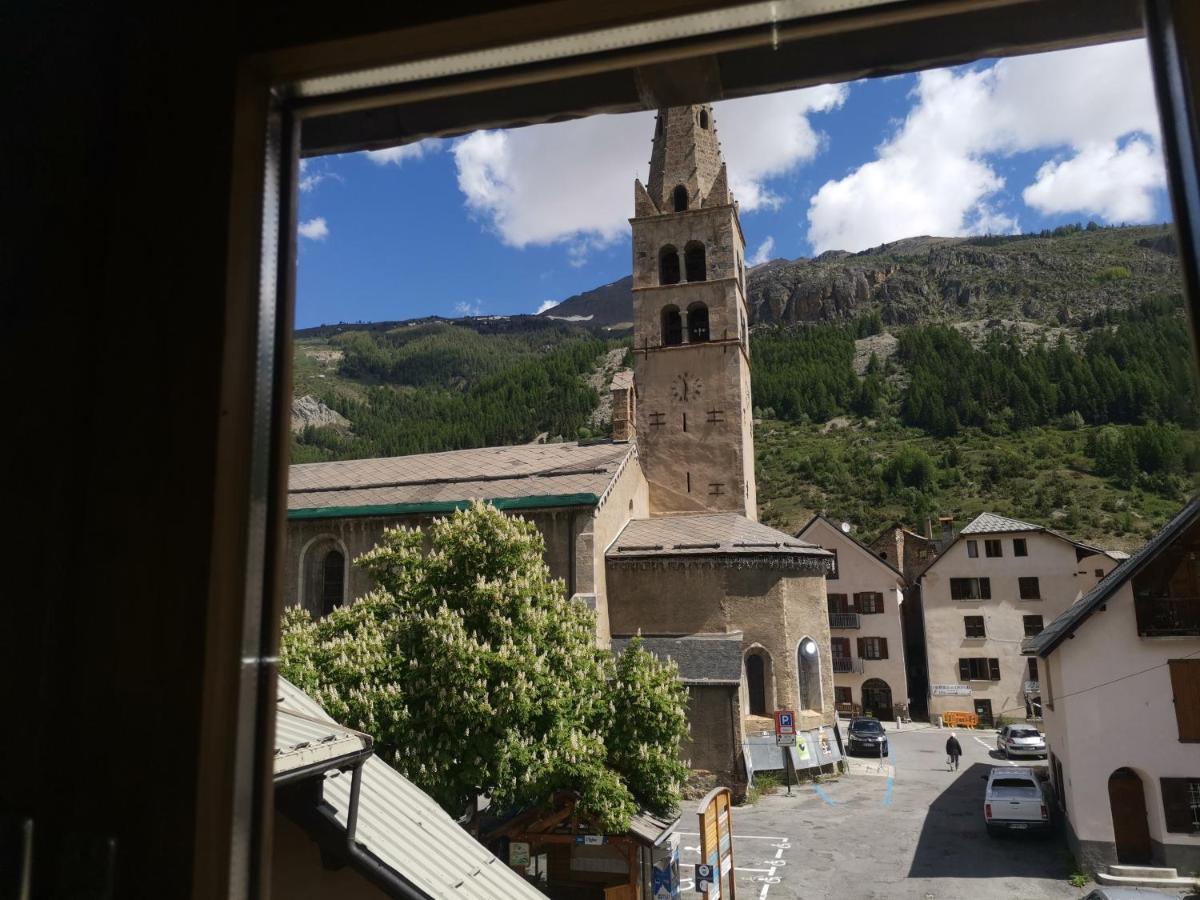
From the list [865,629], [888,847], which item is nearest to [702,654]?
[888,847]

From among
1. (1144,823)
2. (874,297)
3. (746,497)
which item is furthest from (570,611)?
(874,297)

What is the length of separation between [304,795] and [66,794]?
392 centimetres

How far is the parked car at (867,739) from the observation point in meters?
26.0

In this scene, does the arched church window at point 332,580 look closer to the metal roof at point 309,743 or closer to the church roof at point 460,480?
the church roof at point 460,480

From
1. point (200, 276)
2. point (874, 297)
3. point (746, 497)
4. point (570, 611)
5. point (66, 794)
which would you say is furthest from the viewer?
point (874, 297)

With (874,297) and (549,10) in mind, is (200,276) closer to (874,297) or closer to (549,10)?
(549,10)

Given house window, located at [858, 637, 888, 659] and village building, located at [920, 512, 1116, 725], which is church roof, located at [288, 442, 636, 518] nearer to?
village building, located at [920, 512, 1116, 725]

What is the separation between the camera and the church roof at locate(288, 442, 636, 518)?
2111 centimetres

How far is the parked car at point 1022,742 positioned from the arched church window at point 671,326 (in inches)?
618

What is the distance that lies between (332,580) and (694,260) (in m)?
14.7

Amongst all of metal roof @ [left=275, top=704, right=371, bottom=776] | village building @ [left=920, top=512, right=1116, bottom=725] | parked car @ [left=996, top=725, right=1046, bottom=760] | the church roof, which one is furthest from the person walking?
metal roof @ [left=275, top=704, right=371, bottom=776]

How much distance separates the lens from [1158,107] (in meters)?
1.02

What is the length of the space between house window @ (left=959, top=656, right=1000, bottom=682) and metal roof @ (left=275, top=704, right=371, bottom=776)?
2859 centimetres

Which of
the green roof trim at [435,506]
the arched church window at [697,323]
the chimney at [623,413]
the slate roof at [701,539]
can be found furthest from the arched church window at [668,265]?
the green roof trim at [435,506]
